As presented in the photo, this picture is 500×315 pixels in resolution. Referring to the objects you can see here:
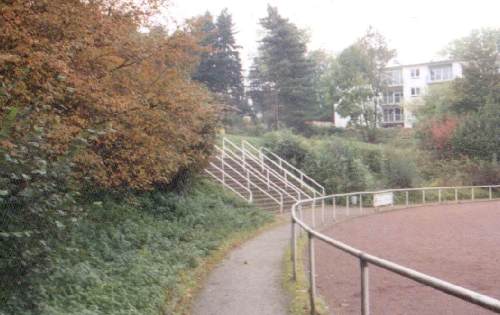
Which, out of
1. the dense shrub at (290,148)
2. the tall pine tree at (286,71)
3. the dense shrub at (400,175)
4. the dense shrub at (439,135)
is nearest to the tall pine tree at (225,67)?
the tall pine tree at (286,71)

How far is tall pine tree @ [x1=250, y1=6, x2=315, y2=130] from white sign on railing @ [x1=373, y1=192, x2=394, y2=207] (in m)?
29.3

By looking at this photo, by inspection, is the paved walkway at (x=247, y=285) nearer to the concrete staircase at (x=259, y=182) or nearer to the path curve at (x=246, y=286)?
the path curve at (x=246, y=286)

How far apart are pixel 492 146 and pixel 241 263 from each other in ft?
107

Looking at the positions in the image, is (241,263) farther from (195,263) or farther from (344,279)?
(344,279)

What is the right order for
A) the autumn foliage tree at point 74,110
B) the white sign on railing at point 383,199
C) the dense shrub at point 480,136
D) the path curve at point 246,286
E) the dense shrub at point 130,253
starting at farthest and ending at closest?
the dense shrub at point 480,136, the white sign on railing at point 383,199, the path curve at point 246,286, the dense shrub at point 130,253, the autumn foliage tree at point 74,110

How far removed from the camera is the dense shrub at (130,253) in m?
6.31

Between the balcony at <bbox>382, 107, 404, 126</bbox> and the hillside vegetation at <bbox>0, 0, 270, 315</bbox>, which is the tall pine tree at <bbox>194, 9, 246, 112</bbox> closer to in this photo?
the balcony at <bbox>382, 107, 404, 126</bbox>

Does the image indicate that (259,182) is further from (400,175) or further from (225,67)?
(225,67)

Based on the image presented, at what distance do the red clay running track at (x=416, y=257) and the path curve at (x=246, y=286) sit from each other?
788mm

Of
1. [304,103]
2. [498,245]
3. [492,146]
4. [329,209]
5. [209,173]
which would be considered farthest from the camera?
[304,103]

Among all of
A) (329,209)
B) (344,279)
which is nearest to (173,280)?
(344,279)

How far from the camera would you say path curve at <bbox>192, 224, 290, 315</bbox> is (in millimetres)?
7617

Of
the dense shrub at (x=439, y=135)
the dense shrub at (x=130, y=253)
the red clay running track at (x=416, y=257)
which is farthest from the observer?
the dense shrub at (x=439, y=135)

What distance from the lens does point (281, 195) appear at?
22.6 m
